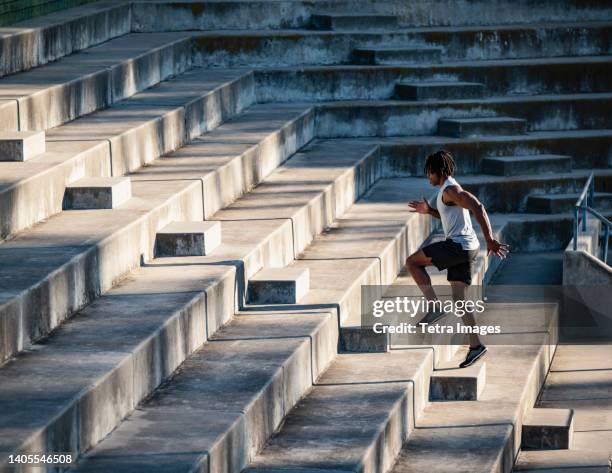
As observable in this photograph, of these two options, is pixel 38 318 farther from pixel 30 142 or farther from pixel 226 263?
pixel 30 142

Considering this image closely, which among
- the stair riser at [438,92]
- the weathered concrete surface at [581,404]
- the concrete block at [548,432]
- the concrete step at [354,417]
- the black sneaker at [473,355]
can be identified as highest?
the stair riser at [438,92]

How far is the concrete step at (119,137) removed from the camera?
6.97 meters

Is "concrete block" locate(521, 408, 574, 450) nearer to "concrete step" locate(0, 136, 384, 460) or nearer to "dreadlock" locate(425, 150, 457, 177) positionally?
"concrete step" locate(0, 136, 384, 460)

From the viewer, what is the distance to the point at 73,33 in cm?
1088

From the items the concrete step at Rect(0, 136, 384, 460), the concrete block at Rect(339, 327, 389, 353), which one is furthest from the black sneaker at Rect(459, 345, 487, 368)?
the concrete step at Rect(0, 136, 384, 460)

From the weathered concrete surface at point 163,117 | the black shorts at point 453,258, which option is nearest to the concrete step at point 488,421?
the black shorts at point 453,258

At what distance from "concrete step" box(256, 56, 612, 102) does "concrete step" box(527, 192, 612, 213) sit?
1.76 m

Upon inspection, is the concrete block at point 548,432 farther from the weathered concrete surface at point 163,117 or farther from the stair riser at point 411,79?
the stair riser at point 411,79

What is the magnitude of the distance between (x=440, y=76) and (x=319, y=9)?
1.57 m

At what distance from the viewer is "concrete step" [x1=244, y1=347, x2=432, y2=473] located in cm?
564

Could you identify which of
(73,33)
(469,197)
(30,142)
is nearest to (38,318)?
(30,142)

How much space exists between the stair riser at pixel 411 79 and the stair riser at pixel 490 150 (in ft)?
3.32

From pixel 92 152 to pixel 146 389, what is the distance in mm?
2560

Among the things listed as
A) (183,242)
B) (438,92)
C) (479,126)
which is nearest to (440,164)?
(183,242)
